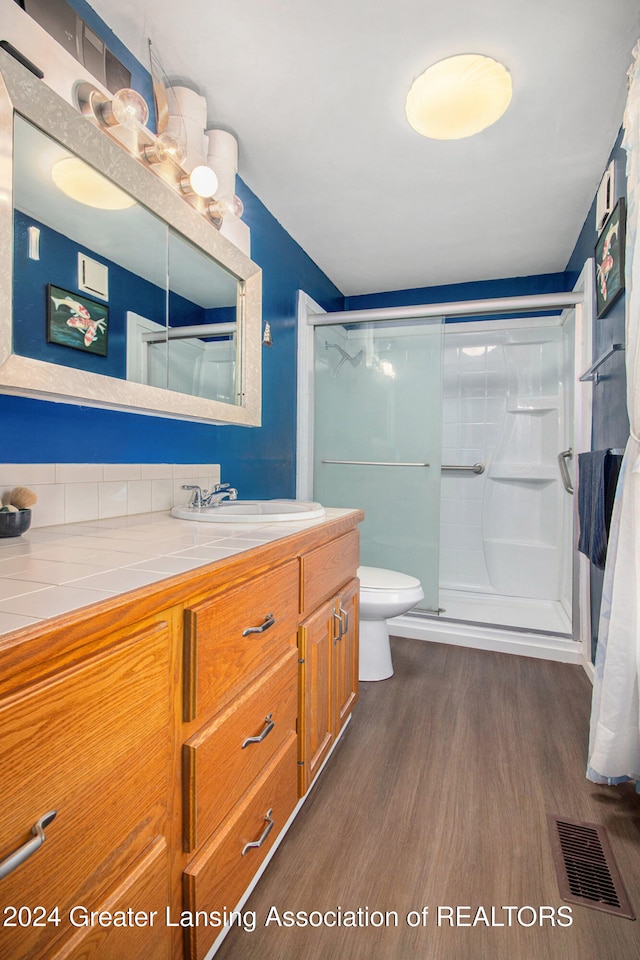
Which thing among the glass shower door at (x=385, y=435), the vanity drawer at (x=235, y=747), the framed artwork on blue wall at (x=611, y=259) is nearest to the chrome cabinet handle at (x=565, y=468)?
the glass shower door at (x=385, y=435)

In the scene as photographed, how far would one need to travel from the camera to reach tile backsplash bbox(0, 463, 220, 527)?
4.00 feet

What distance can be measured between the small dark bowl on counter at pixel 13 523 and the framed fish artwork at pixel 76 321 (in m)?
0.39

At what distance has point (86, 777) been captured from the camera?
60cm

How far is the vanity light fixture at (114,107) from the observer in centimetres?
116

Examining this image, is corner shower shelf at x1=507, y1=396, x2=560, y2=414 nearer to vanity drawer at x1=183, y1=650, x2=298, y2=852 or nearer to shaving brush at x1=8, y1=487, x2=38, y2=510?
vanity drawer at x1=183, y1=650, x2=298, y2=852

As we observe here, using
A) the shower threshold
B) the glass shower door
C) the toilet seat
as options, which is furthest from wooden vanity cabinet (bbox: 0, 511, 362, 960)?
the shower threshold

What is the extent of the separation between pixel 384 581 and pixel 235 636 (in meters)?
1.50

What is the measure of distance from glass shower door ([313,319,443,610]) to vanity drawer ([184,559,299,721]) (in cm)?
176

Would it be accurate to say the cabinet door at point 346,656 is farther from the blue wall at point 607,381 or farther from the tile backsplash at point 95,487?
the blue wall at point 607,381

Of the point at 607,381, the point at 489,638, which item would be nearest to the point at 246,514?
the point at 607,381

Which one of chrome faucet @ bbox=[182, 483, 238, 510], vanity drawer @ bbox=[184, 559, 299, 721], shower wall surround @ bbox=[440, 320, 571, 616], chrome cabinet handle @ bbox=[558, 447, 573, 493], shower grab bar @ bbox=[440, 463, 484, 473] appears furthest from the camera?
shower grab bar @ bbox=[440, 463, 484, 473]

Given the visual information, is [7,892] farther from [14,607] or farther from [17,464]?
[17,464]

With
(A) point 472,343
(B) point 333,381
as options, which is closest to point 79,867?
(B) point 333,381

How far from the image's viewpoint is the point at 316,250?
115 inches
